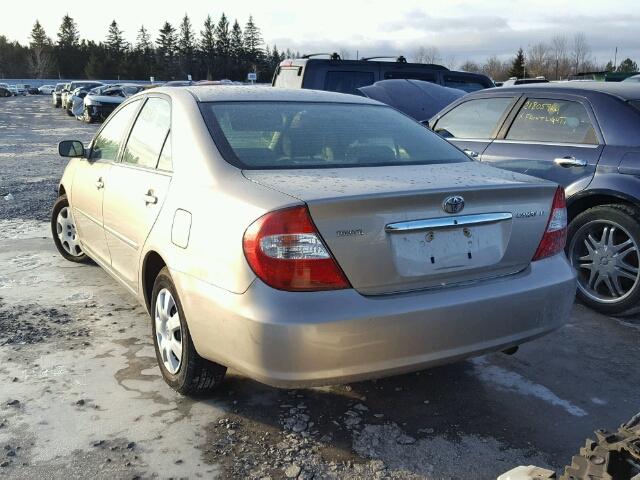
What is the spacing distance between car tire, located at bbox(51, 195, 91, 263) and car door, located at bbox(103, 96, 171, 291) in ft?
5.18

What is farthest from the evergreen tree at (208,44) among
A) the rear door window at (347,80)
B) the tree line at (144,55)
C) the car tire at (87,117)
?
the rear door window at (347,80)

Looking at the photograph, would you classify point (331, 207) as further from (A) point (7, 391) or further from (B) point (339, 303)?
(A) point (7, 391)

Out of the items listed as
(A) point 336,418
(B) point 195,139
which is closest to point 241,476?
(A) point 336,418

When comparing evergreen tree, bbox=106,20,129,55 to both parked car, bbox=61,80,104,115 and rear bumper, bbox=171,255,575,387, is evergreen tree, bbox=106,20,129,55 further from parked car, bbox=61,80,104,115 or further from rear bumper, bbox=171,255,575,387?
rear bumper, bbox=171,255,575,387

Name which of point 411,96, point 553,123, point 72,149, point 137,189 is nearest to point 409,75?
point 411,96

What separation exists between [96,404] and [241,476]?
99cm

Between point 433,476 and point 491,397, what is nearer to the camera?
point 433,476

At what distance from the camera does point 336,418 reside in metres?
3.01

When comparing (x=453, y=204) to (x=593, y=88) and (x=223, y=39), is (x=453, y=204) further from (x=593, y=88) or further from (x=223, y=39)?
(x=223, y=39)

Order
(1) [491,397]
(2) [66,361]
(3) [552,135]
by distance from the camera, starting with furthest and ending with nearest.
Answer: (3) [552,135] → (2) [66,361] → (1) [491,397]

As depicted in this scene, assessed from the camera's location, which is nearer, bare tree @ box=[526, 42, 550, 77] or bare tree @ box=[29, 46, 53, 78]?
bare tree @ box=[526, 42, 550, 77]

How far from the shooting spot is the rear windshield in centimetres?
314

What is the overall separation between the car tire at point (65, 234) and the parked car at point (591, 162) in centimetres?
358

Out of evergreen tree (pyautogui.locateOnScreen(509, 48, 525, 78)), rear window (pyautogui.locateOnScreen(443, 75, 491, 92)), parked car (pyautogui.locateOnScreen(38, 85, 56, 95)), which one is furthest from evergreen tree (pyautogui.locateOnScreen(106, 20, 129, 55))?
rear window (pyautogui.locateOnScreen(443, 75, 491, 92))
